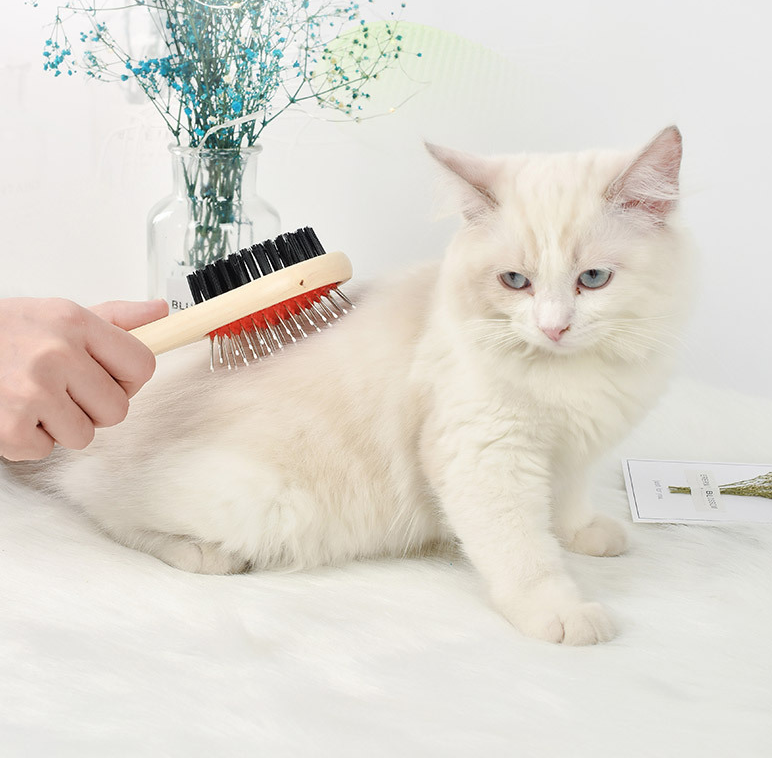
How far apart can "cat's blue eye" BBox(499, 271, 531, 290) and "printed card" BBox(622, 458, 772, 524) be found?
534mm

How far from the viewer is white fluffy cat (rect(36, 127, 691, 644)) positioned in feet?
3.29

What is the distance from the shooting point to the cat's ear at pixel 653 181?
0.97 meters

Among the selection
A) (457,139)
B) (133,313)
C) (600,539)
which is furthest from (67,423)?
(457,139)

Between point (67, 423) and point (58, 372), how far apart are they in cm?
6

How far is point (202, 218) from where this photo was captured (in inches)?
61.3

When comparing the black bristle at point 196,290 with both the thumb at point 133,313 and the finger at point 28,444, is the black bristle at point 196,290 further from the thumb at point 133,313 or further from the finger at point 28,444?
the finger at point 28,444

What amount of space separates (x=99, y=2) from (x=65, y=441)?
1338 mm

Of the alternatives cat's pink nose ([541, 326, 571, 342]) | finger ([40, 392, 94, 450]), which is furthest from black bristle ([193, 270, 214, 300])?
cat's pink nose ([541, 326, 571, 342])

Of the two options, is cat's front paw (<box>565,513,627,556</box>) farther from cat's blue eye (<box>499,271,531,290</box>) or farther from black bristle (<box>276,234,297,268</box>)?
black bristle (<box>276,234,297,268</box>)

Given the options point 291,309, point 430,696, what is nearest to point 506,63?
point 291,309

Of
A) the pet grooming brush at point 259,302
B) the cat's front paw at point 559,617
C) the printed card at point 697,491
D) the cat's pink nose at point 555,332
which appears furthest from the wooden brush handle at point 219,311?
the printed card at point 697,491

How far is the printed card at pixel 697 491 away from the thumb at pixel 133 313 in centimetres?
78

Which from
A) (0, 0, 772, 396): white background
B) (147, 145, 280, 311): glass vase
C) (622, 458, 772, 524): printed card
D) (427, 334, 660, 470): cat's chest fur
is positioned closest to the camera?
(427, 334, 660, 470): cat's chest fur

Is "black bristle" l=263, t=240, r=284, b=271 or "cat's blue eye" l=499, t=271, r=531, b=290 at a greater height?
"black bristle" l=263, t=240, r=284, b=271
